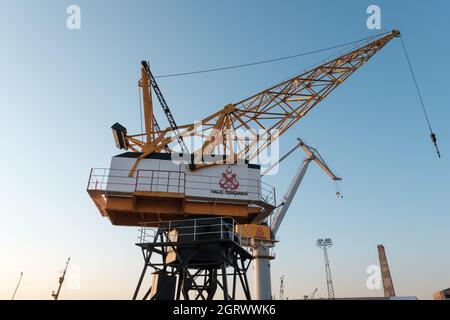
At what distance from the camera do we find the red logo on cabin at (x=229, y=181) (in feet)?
74.5

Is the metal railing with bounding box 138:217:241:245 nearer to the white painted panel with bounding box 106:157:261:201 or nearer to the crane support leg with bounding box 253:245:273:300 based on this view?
the white painted panel with bounding box 106:157:261:201

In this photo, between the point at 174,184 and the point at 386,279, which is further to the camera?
the point at 386,279

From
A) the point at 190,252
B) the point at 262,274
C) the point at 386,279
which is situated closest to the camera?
the point at 190,252

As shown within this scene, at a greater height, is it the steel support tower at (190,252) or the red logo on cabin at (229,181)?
the red logo on cabin at (229,181)

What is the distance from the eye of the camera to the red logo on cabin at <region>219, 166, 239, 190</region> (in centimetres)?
2270

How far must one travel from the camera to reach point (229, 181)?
2289 cm

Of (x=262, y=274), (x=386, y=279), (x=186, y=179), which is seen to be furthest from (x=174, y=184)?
(x=386, y=279)

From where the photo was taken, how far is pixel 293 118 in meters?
32.1

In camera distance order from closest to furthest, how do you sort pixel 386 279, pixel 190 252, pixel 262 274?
pixel 190 252
pixel 262 274
pixel 386 279

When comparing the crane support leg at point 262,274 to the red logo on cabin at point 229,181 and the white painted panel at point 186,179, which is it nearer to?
the white painted panel at point 186,179

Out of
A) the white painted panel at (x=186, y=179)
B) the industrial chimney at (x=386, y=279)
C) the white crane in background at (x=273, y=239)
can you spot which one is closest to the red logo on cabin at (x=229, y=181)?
the white painted panel at (x=186, y=179)

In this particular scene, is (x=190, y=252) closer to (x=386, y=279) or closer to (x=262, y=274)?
(x=262, y=274)

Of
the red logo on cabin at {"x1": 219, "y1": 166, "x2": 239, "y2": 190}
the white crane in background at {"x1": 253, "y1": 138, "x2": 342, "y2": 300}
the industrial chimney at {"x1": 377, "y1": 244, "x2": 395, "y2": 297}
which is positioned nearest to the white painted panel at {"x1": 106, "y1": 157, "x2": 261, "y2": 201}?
the red logo on cabin at {"x1": 219, "y1": 166, "x2": 239, "y2": 190}
